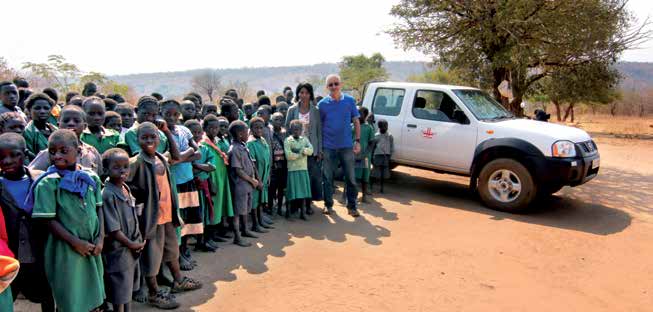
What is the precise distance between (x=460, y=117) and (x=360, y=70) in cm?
3718

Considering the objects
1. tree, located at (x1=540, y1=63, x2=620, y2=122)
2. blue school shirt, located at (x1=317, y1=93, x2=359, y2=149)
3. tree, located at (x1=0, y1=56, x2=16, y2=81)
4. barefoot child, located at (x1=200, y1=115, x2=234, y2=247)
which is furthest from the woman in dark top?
tree, located at (x1=0, y1=56, x2=16, y2=81)

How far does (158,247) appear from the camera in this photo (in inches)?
133

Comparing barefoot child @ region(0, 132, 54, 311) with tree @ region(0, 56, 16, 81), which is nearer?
barefoot child @ region(0, 132, 54, 311)

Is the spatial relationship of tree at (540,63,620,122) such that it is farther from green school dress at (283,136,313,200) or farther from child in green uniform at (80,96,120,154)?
child in green uniform at (80,96,120,154)

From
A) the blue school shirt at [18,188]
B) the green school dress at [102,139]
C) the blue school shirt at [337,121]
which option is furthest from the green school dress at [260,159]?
the blue school shirt at [18,188]

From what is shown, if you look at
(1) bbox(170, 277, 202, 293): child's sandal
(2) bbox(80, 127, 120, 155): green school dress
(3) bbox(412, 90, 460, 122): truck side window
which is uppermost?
(3) bbox(412, 90, 460, 122): truck side window

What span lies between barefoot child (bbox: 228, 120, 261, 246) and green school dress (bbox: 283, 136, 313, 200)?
2.76 feet

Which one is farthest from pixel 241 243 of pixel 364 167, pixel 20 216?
pixel 364 167

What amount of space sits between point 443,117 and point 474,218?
1710mm

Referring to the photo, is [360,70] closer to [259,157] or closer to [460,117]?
[460,117]

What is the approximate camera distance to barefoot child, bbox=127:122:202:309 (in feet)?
10.4

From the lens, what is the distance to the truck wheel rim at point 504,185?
631cm

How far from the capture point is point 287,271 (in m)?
4.23

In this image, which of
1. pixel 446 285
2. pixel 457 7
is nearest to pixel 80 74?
pixel 457 7
